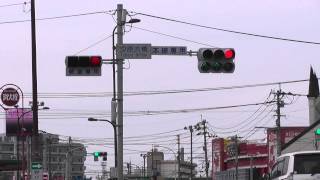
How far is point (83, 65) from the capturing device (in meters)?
24.0

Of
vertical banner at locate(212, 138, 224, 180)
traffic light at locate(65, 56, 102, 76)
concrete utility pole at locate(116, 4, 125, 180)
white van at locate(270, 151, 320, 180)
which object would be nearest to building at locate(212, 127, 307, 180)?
vertical banner at locate(212, 138, 224, 180)

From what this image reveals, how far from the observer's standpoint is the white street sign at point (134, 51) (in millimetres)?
24344

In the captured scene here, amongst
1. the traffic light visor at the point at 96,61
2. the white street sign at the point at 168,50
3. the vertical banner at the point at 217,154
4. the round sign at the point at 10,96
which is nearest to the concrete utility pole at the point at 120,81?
the traffic light visor at the point at 96,61

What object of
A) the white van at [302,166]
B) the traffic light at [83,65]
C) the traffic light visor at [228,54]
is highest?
the traffic light visor at [228,54]

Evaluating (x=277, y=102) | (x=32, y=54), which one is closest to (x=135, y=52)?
(x=32, y=54)

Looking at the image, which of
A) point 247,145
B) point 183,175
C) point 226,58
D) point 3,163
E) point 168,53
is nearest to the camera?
point 226,58

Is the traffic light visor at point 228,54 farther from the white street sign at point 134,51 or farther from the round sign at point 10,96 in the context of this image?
the round sign at point 10,96

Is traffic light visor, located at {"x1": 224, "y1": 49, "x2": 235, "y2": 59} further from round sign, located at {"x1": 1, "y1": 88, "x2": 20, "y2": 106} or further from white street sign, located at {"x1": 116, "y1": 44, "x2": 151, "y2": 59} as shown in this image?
round sign, located at {"x1": 1, "y1": 88, "x2": 20, "y2": 106}

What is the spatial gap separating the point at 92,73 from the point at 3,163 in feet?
108

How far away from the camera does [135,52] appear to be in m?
24.7

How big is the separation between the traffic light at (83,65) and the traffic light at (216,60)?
145 inches

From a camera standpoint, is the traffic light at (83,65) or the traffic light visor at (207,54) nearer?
the traffic light visor at (207,54)

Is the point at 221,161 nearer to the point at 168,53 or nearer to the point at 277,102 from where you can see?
the point at 277,102

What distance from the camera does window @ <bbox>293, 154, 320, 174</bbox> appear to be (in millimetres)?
15992
